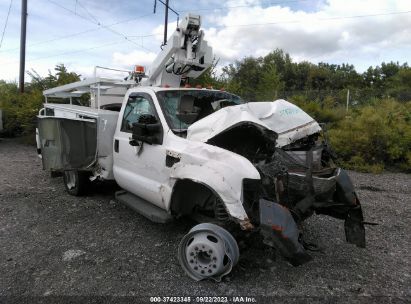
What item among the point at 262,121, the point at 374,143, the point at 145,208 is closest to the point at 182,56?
the point at 262,121

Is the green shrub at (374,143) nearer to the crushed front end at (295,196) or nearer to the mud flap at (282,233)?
the crushed front end at (295,196)

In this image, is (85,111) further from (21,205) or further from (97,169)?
(21,205)

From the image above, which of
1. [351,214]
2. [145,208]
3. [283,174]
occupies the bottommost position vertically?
[145,208]

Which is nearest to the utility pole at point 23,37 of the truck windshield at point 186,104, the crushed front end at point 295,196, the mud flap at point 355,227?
the truck windshield at point 186,104

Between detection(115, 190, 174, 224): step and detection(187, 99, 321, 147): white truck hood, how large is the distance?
0.98 metres

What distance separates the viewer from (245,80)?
39750 mm

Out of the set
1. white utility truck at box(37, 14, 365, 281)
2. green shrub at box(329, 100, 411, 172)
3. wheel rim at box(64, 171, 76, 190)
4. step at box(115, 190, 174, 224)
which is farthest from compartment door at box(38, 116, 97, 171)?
green shrub at box(329, 100, 411, 172)

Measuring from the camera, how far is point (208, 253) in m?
3.54

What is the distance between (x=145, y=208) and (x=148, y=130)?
100 centimetres

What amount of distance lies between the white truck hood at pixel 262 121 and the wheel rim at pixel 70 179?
3146 millimetres

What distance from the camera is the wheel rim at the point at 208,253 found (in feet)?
11.4

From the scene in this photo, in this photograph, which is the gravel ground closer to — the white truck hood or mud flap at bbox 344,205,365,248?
mud flap at bbox 344,205,365,248

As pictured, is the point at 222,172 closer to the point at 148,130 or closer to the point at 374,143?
the point at 148,130

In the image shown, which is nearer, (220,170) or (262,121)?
(220,170)
